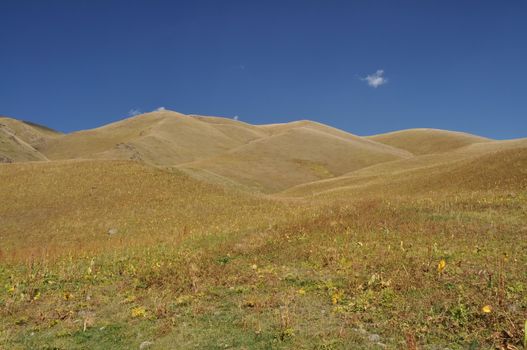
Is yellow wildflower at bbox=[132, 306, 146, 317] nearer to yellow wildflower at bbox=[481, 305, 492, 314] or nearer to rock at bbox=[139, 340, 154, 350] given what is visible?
rock at bbox=[139, 340, 154, 350]

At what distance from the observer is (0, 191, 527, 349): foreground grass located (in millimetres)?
9422

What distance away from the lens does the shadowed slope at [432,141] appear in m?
160

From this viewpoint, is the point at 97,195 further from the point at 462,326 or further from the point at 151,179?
the point at 462,326

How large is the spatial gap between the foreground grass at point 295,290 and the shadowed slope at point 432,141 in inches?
5787

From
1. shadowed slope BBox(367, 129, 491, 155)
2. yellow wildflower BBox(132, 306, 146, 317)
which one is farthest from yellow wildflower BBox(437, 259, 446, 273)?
shadowed slope BBox(367, 129, 491, 155)

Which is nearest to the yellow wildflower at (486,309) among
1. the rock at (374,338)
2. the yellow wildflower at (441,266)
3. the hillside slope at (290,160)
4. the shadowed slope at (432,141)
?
A: the rock at (374,338)

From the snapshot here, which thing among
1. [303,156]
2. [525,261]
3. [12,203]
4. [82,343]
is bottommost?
[82,343]

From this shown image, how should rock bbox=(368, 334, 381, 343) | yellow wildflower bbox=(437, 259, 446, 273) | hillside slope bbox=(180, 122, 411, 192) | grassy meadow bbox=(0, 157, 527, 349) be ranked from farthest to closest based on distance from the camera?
hillside slope bbox=(180, 122, 411, 192)
yellow wildflower bbox=(437, 259, 446, 273)
grassy meadow bbox=(0, 157, 527, 349)
rock bbox=(368, 334, 381, 343)

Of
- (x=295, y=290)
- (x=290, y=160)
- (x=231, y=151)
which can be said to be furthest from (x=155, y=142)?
(x=295, y=290)

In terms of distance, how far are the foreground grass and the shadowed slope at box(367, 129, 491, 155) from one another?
147 m

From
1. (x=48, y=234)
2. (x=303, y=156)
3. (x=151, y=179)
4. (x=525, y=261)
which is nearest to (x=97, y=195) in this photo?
(x=151, y=179)

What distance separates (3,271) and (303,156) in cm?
10025

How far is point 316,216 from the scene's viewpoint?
22953 millimetres

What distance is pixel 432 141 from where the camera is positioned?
17550cm
